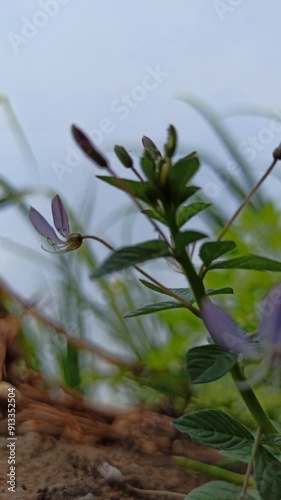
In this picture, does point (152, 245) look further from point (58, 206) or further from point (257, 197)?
point (257, 197)

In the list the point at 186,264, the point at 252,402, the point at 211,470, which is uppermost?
the point at 186,264

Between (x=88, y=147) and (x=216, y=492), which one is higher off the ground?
(x=88, y=147)

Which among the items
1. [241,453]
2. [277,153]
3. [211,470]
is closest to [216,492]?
[241,453]

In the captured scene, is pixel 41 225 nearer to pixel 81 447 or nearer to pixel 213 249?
pixel 213 249

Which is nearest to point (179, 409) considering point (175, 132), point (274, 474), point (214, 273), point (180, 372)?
point (180, 372)

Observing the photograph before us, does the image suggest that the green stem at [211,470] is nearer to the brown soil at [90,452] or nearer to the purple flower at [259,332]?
the brown soil at [90,452]

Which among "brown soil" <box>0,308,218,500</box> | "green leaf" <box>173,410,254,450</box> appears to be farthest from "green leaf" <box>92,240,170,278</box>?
"brown soil" <box>0,308,218,500</box>
